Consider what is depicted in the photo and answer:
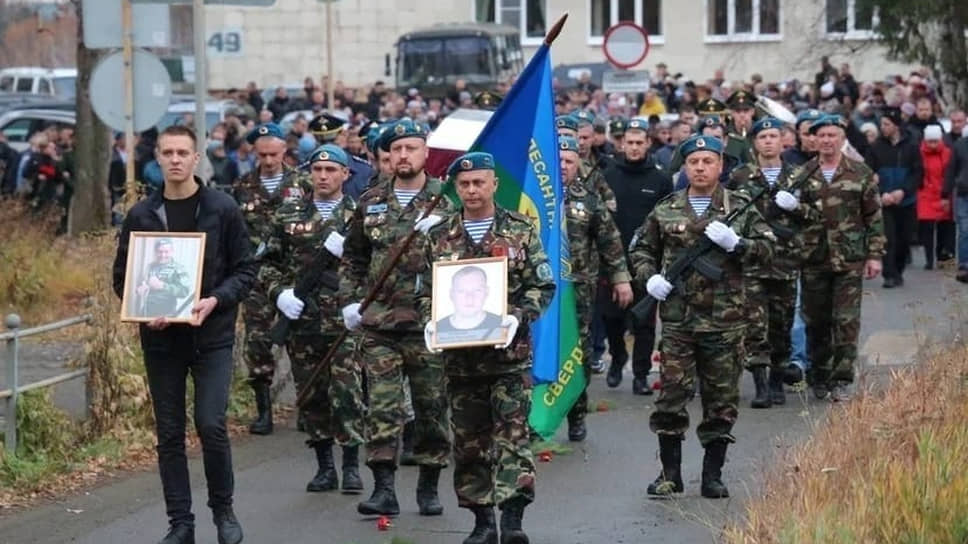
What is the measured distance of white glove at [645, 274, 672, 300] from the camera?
407 inches

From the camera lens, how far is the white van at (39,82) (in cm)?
4659

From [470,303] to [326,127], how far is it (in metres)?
5.17

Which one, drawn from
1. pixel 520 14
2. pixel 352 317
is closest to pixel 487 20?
pixel 520 14

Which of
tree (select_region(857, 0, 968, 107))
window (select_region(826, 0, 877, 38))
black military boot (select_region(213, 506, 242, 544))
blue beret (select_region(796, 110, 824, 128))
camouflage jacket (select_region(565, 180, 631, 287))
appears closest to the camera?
black military boot (select_region(213, 506, 242, 544))

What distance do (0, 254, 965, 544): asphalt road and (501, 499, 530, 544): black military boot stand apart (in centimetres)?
51

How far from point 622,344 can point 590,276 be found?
7.89ft

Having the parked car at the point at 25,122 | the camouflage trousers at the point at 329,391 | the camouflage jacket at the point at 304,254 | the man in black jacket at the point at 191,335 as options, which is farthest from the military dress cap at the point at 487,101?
the parked car at the point at 25,122

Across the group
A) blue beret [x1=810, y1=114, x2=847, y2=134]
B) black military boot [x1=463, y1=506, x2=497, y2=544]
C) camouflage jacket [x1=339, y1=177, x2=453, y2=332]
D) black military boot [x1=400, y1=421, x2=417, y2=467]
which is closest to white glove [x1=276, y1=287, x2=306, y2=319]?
camouflage jacket [x1=339, y1=177, x2=453, y2=332]

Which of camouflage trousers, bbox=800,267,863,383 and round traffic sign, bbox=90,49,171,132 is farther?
camouflage trousers, bbox=800,267,863,383

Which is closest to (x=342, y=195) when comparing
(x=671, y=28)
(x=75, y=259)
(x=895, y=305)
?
(x=75, y=259)

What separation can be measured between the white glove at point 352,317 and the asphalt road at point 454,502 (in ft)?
3.32

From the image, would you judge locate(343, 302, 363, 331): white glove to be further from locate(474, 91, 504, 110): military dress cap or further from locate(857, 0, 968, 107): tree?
locate(857, 0, 968, 107): tree

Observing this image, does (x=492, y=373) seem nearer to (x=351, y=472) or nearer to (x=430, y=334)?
(x=430, y=334)

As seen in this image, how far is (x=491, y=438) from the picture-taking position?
9234mm
